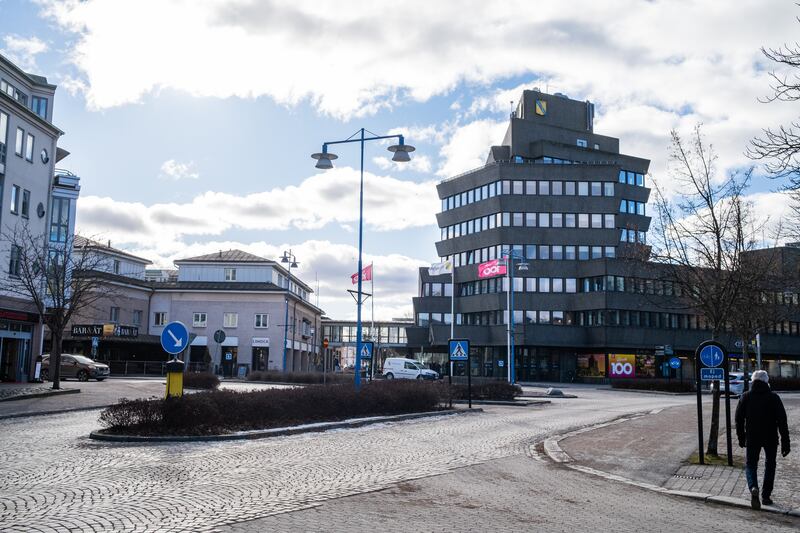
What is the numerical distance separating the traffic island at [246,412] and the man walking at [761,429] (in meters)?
9.44

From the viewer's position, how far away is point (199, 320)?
7225cm

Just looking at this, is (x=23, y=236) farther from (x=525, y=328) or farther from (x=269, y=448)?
(x=525, y=328)

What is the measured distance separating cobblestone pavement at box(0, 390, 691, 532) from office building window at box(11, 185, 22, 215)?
64.7ft

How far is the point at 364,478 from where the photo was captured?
10.8 m

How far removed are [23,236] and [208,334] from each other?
3698 cm

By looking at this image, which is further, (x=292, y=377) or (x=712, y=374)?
Result: (x=292, y=377)

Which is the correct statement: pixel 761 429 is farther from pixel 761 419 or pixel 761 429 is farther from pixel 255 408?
pixel 255 408

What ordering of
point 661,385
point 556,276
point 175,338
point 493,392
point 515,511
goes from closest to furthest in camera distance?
point 515,511 < point 175,338 < point 493,392 < point 661,385 < point 556,276

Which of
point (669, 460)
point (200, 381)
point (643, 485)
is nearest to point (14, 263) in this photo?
point (200, 381)

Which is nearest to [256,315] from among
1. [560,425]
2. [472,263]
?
[472,263]

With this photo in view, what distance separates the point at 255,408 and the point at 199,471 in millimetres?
6387

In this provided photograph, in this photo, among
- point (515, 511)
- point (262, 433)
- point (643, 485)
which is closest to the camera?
point (515, 511)

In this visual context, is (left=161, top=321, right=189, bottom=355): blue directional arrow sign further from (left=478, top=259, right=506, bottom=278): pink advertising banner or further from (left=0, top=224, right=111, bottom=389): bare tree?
(left=478, top=259, right=506, bottom=278): pink advertising banner

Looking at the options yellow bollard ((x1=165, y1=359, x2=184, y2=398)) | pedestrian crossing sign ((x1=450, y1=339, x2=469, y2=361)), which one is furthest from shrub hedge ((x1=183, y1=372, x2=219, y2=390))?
yellow bollard ((x1=165, y1=359, x2=184, y2=398))
